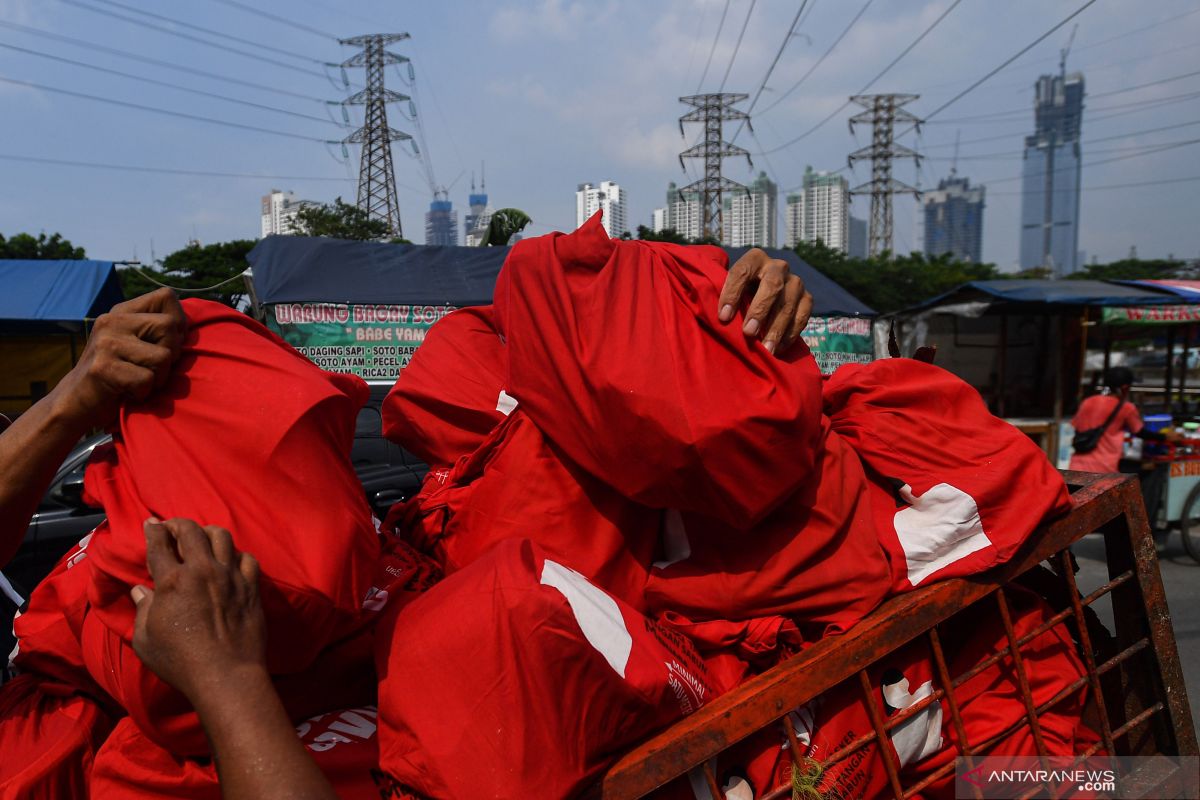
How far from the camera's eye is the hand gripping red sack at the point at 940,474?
4.96ft

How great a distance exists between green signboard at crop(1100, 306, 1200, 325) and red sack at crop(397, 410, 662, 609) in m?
10.8

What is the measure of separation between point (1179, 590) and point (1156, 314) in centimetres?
545

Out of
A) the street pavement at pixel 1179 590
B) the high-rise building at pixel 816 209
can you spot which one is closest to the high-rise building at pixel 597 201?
the street pavement at pixel 1179 590

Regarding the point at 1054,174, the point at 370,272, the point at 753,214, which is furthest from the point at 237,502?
the point at 1054,174

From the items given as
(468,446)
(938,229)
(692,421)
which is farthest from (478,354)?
(938,229)

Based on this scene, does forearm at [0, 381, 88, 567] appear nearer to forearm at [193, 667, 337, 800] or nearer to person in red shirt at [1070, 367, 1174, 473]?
forearm at [193, 667, 337, 800]

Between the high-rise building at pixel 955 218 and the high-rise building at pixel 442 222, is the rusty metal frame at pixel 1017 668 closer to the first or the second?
the high-rise building at pixel 442 222

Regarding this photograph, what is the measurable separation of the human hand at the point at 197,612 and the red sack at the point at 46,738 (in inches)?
20.2

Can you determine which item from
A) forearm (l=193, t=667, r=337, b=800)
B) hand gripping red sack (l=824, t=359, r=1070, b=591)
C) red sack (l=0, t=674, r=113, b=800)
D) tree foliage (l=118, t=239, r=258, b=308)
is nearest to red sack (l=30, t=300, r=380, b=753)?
forearm (l=193, t=667, r=337, b=800)

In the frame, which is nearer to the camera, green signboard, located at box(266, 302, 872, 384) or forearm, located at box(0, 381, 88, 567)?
forearm, located at box(0, 381, 88, 567)

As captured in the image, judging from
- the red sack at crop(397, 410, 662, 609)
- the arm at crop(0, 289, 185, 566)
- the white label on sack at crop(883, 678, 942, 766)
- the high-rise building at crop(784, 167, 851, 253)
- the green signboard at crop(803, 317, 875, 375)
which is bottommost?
the green signboard at crop(803, 317, 875, 375)

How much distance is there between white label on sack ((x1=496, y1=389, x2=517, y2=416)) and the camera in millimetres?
1694

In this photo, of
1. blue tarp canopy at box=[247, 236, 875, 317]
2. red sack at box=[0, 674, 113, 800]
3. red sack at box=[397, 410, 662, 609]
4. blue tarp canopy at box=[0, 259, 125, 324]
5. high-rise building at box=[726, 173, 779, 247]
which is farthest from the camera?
high-rise building at box=[726, 173, 779, 247]

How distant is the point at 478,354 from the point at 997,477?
108cm
